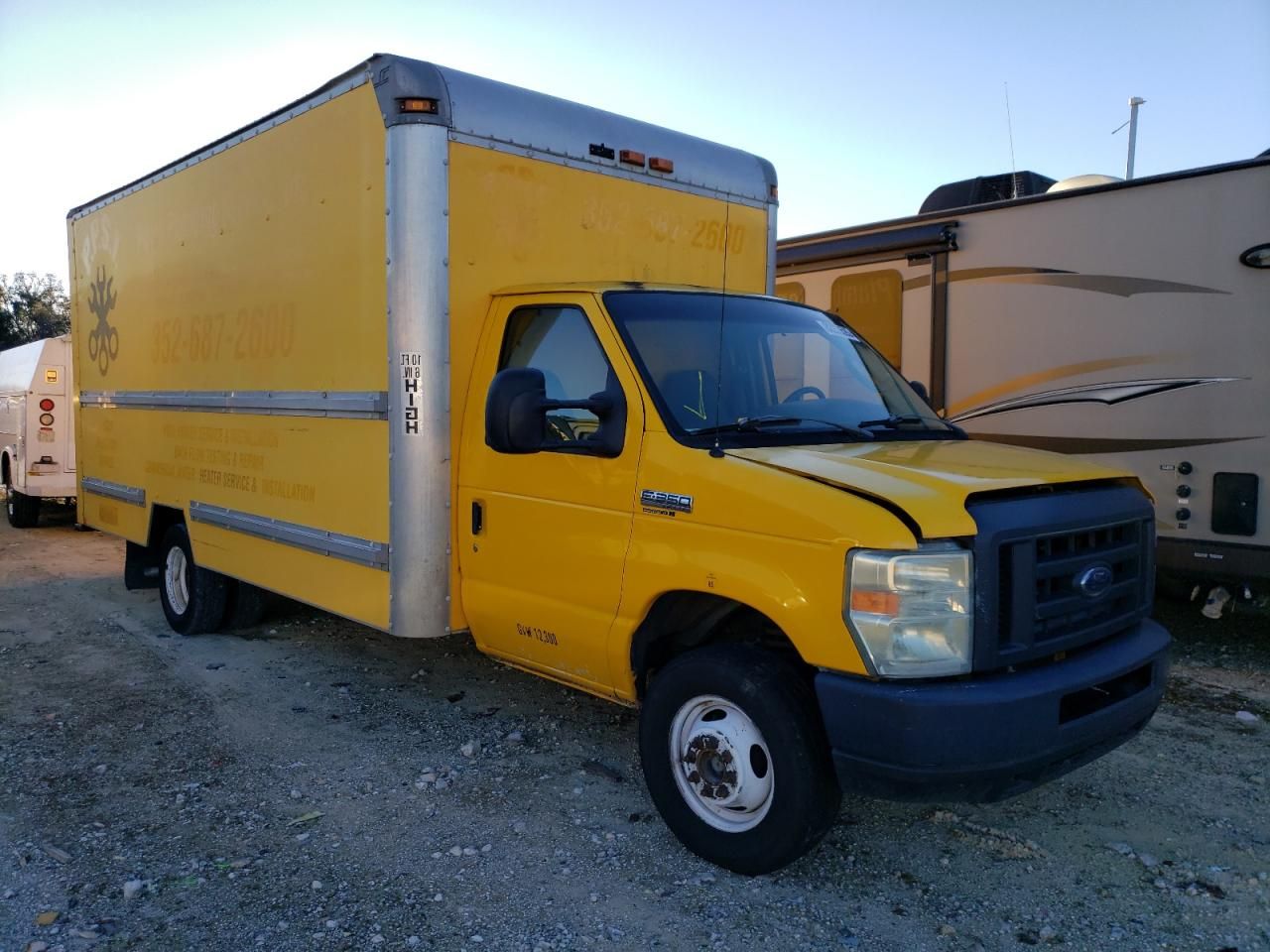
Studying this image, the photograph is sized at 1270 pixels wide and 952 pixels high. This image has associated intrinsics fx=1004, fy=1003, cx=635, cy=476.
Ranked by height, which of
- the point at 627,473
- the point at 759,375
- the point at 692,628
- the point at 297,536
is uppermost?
the point at 759,375

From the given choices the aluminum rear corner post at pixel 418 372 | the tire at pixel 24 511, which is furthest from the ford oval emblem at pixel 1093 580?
the tire at pixel 24 511

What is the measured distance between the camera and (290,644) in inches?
278

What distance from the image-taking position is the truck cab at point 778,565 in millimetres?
3186

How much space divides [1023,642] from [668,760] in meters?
1.40

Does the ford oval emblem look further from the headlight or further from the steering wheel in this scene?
the steering wheel

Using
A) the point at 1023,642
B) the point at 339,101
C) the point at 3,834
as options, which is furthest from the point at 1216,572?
the point at 3,834

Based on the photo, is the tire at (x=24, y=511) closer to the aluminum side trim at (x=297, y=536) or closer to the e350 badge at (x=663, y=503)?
the aluminum side trim at (x=297, y=536)

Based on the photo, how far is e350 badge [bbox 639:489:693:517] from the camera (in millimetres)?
3783

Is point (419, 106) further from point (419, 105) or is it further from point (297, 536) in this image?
point (297, 536)

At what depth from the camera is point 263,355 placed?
5973 mm

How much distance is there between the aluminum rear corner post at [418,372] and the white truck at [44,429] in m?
10.0

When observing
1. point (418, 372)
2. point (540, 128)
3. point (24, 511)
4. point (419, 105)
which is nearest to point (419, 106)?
point (419, 105)

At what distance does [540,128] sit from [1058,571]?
3.28m

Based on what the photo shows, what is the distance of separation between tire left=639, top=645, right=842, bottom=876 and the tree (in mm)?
42881
